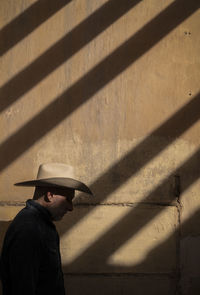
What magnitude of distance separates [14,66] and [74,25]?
2.16 ft

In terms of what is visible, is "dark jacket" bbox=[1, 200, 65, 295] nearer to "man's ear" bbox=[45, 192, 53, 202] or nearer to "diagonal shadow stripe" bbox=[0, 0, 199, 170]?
"man's ear" bbox=[45, 192, 53, 202]

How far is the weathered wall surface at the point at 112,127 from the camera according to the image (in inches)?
199

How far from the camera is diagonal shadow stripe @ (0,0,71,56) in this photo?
16.8 ft

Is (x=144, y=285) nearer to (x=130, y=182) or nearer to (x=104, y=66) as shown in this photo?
(x=130, y=182)

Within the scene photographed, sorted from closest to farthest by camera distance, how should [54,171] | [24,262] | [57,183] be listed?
[24,262] < [57,183] < [54,171]

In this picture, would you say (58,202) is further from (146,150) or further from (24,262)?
(146,150)

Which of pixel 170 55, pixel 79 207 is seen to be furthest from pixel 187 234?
pixel 170 55

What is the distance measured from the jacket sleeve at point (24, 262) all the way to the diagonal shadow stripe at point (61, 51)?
2.19m

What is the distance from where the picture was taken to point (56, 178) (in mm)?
3500

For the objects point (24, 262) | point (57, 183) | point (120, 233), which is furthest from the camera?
point (120, 233)

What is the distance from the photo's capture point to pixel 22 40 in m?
5.11

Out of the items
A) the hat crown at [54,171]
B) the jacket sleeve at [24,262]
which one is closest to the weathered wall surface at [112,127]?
the hat crown at [54,171]

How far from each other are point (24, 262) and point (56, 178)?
632 millimetres

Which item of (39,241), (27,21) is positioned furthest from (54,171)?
(27,21)
